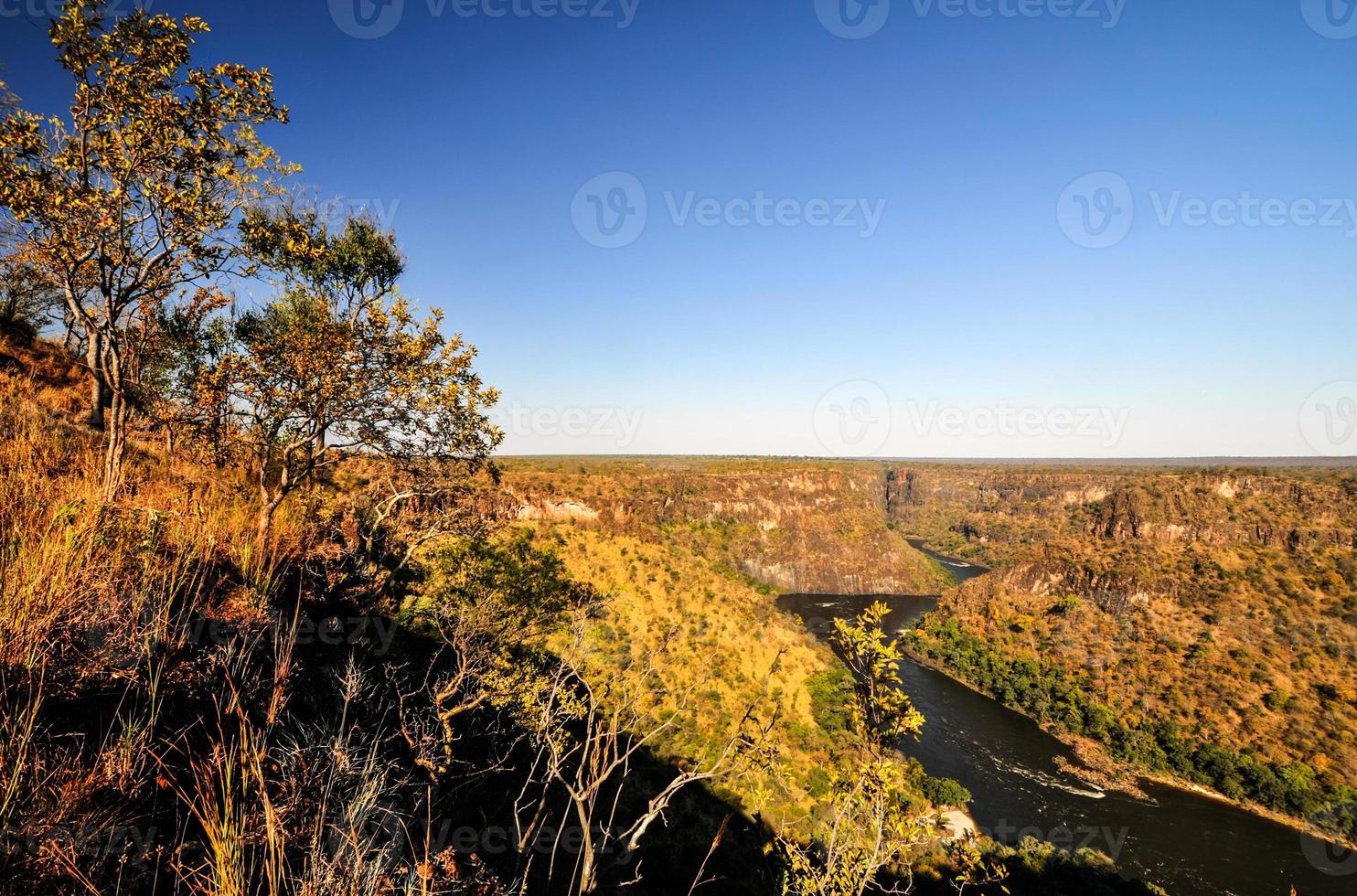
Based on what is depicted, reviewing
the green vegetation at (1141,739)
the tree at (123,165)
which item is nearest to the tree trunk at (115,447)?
the tree at (123,165)

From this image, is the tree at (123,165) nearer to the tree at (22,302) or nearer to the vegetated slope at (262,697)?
the vegetated slope at (262,697)

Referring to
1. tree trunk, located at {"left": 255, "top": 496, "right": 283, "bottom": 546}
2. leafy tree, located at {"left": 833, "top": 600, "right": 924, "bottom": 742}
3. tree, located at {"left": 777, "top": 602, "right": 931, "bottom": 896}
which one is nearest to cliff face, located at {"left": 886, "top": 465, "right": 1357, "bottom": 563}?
tree, located at {"left": 777, "top": 602, "right": 931, "bottom": 896}

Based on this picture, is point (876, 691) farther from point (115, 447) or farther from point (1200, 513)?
point (1200, 513)

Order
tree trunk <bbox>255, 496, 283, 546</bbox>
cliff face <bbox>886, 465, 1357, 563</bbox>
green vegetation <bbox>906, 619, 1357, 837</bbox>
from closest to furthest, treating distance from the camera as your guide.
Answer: tree trunk <bbox>255, 496, 283, 546</bbox> < green vegetation <bbox>906, 619, 1357, 837</bbox> < cliff face <bbox>886, 465, 1357, 563</bbox>

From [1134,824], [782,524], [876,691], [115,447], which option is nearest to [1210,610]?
[1134,824]

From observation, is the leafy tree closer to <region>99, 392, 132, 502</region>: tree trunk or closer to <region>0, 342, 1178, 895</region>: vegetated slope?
<region>0, 342, 1178, 895</region>: vegetated slope
